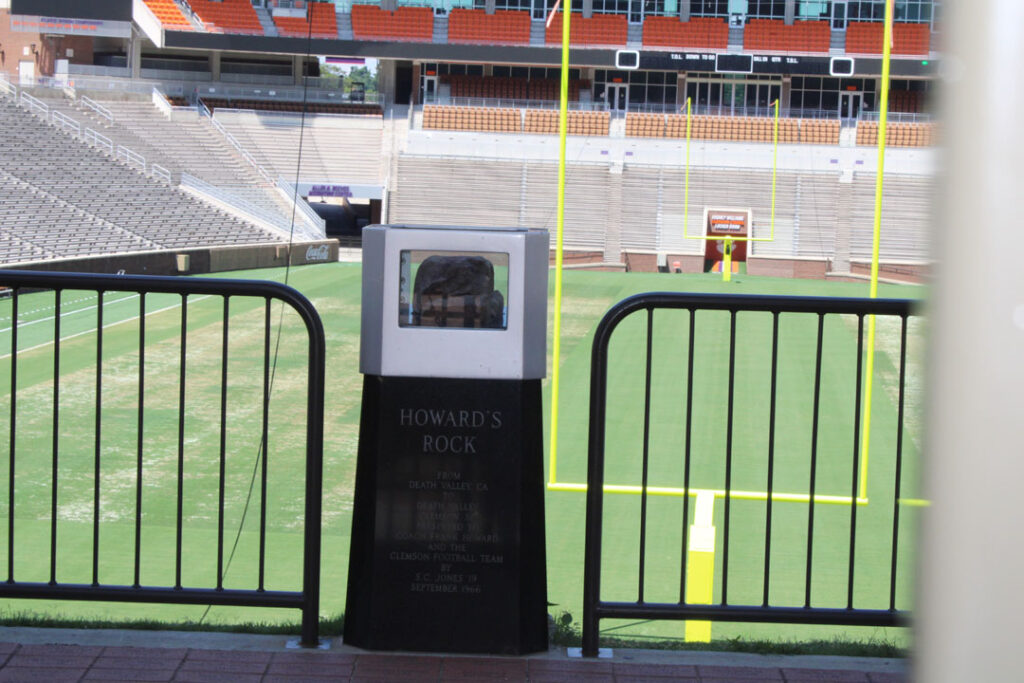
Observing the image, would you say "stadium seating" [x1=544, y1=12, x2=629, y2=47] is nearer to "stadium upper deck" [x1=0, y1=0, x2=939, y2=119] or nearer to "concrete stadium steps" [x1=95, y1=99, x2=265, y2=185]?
"stadium upper deck" [x1=0, y1=0, x2=939, y2=119]

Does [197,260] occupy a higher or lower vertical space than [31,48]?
lower

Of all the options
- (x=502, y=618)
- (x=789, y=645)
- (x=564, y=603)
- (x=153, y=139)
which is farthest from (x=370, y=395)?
(x=153, y=139)

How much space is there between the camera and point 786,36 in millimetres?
42625

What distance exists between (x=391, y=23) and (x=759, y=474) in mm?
37391

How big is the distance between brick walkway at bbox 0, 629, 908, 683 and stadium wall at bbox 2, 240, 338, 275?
60.1ft

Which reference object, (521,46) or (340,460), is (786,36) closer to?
(521,46)

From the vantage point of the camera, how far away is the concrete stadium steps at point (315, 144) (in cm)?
4128

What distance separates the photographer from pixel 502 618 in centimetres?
297

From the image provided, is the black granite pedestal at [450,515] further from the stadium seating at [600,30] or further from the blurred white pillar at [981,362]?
the stadium seating at [600,30]

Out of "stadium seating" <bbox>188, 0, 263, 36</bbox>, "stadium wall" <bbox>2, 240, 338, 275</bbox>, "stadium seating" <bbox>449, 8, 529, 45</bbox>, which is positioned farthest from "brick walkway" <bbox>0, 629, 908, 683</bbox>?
"stadium seating" <bbox>188, 0, 263, 36</bbox>

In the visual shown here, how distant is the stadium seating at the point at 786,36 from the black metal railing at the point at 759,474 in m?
22.9

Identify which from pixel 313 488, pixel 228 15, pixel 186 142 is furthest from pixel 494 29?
pixel 313 488

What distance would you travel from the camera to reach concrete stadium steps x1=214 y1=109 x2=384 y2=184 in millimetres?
41281

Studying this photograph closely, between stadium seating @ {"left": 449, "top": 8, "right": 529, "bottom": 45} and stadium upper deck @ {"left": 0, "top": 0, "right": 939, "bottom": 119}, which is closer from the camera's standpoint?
stadium upper deck @ {"left": 0, "top": 0, "right": 939, "bottom": 119}
